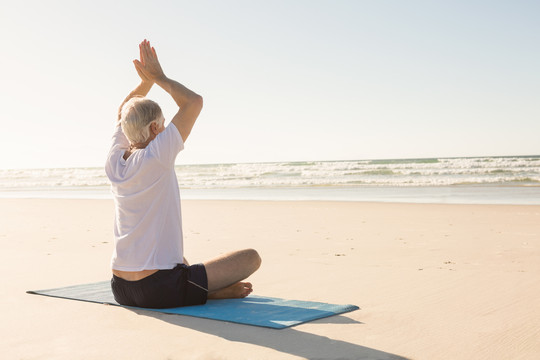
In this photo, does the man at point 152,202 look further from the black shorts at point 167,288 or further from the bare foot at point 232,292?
the bare foot at point 232,292

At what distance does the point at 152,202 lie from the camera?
3.28 meters

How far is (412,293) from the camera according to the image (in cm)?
410

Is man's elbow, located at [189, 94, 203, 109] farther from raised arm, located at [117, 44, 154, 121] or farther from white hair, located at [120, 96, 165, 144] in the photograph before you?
raised arm, located at [117, 44, 154, 121]

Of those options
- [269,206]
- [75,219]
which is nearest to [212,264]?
[75,219]

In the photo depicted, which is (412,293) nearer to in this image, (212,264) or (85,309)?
(212,264)

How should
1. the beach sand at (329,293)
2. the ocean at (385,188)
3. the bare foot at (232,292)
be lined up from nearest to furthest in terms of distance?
the beach sand at (329,293)
the bare foot at (232,292)
the ocean at (385,188)

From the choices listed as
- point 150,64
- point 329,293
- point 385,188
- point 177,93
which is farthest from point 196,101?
point 385,188

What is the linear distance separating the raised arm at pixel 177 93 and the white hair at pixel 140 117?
14 centimetres

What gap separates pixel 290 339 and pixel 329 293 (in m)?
1.36

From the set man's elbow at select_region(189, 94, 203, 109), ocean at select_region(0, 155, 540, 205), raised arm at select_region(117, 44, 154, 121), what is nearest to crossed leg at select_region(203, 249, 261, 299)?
man's elbow at select_region(189, 94, 203, 109)

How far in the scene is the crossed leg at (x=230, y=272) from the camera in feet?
11.8

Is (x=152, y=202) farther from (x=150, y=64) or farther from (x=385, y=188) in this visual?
(x=385, y=188)

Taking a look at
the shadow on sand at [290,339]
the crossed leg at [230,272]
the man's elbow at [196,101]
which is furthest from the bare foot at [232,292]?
the man's elbow at [196,101]

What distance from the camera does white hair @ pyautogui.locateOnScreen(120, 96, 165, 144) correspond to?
323 cm
